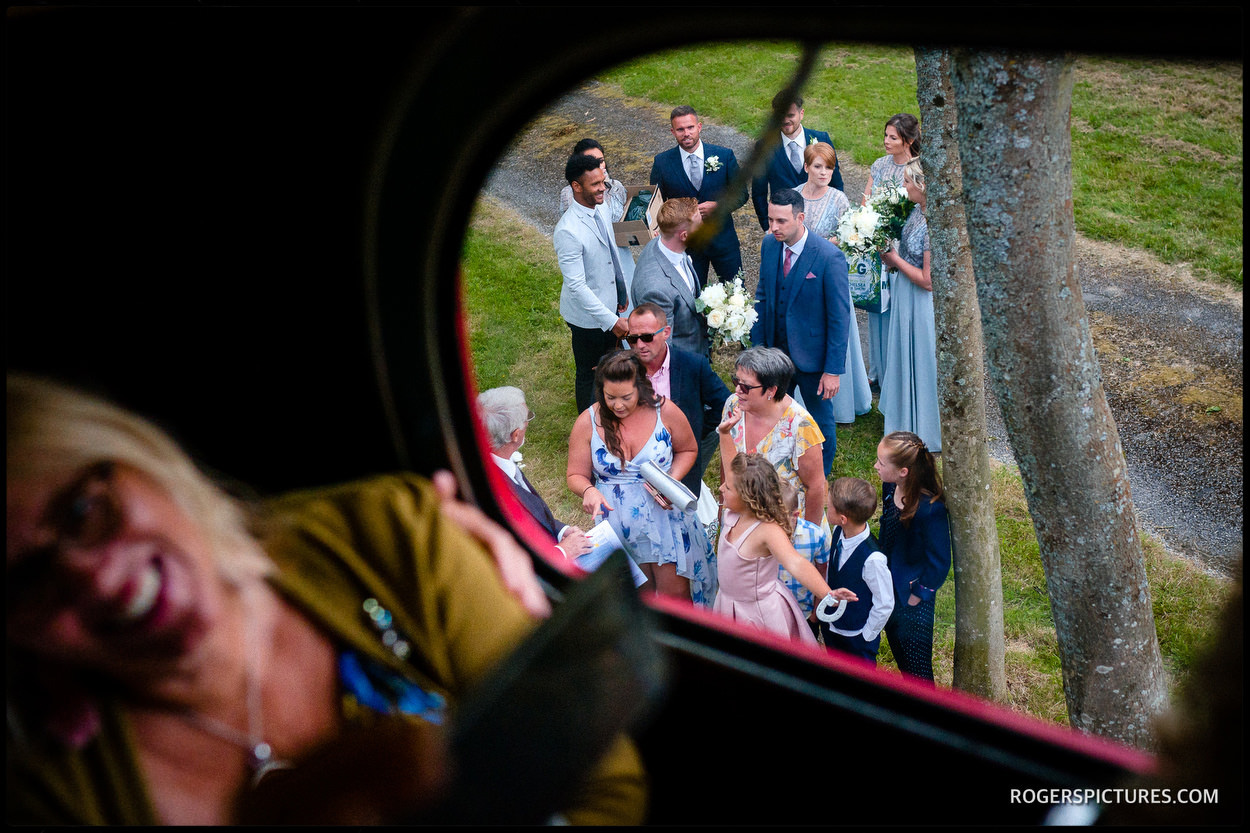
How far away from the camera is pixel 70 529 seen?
30.1 inches

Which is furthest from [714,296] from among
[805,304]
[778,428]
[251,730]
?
[251,730]

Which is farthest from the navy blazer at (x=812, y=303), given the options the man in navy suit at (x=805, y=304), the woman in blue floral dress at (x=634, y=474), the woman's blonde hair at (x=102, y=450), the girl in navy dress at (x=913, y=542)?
the woman's blonde hair at (x=102, y=450)

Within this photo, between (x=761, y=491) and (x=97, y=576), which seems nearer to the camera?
(x=97, y=576)

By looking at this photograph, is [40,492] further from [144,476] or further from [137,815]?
[137,815]

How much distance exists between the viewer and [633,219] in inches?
223

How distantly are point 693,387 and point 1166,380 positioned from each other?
358cm

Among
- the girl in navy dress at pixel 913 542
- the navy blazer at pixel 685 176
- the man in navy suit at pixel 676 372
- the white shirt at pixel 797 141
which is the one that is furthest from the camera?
the white shirt at pixel 797 141

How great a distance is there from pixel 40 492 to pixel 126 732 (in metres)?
0.24

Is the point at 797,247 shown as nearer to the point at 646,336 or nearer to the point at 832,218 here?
the point at 832,218

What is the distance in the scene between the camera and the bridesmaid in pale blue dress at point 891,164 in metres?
4.87

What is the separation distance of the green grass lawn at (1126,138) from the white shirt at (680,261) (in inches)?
78.7

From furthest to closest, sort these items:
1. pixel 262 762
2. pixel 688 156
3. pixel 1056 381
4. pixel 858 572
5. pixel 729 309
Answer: pixel 688 156, pixel 729 309, pixel 858 572, pixel 1056 381, pixel 262 762

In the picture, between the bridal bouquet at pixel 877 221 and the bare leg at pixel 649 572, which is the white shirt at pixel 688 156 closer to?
the bridal bouquet at pixel 877 221

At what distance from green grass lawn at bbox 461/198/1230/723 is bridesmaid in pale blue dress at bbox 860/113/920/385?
24.2 inches
